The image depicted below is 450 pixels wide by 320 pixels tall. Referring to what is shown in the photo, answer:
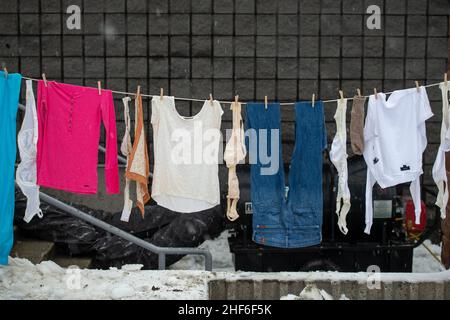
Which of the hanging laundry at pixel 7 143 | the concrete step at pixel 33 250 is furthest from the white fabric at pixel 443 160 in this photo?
the concrete step at pixel 33 250

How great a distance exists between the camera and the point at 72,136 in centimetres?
665

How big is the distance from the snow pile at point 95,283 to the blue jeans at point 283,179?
1007 mm

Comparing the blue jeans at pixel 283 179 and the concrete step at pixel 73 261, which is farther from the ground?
the blue jeans at pixel 283 179

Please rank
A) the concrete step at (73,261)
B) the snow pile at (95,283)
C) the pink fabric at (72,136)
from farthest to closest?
the concrete step at (73,261) → the pink fabric at (72,136) → the snow pile at (95,283)

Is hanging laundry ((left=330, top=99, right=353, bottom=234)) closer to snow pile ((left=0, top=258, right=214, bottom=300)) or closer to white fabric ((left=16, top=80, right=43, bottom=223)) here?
snow pile ((left=0, top=258, right=214, bottom=300))

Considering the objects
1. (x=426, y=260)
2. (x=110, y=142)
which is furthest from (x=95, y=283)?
(x=426, y=260)

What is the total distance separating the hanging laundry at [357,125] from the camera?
21.7ft

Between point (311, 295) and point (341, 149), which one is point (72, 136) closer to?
point (341, 149)

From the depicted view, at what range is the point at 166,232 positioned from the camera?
9094mm

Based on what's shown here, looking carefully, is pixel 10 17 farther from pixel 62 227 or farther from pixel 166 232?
pixel 166 232

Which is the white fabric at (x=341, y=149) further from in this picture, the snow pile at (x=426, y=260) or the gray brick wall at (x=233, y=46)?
the gray brick wall at (x=233, y=46)

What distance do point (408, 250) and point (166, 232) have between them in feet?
11.4

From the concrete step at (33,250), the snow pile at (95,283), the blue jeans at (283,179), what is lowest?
the snow pile at (95,283)

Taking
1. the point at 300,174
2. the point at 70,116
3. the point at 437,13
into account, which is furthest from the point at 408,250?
the point at 70,116
